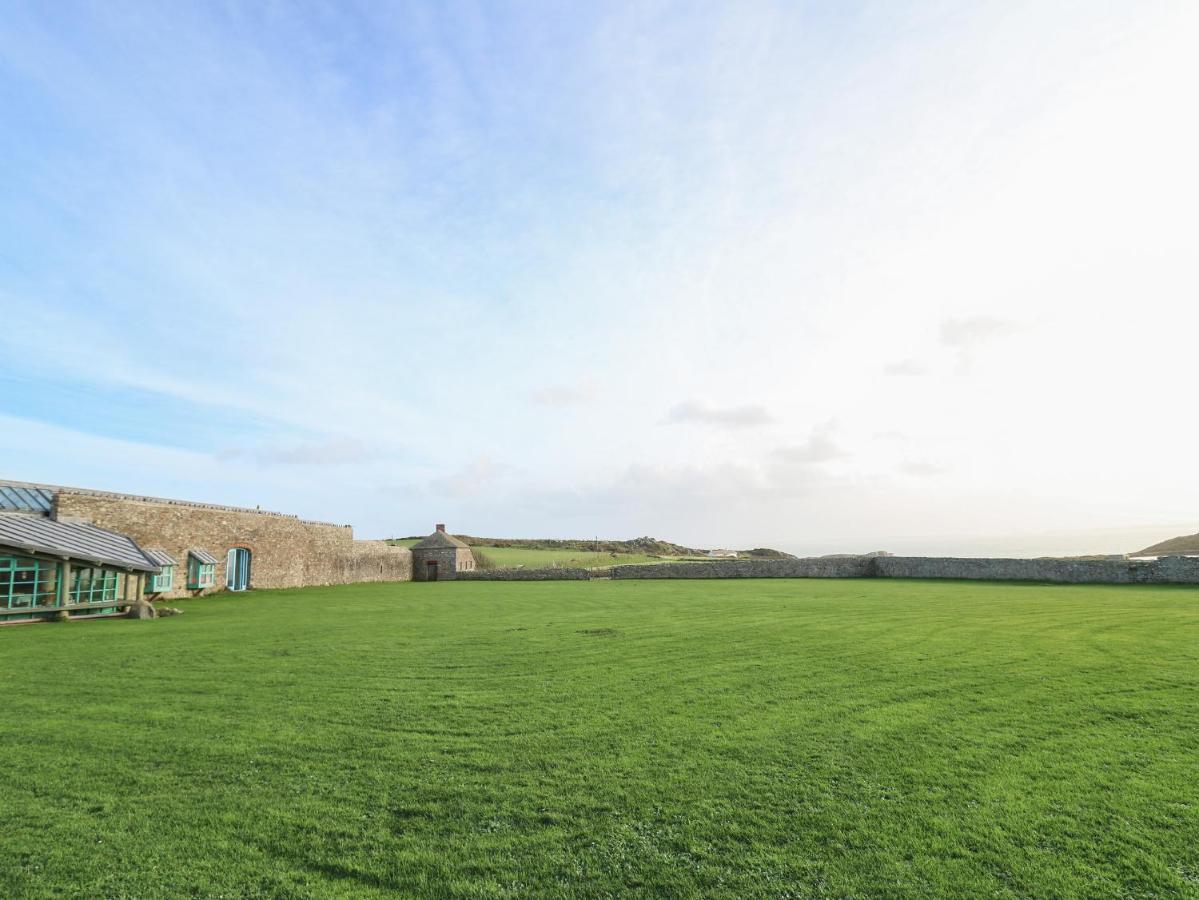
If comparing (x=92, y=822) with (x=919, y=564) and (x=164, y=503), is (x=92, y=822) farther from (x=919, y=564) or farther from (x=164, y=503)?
(x=919, y=564)

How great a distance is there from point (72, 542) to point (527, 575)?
70.4 ft

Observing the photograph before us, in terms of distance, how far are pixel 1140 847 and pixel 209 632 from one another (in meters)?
14.3

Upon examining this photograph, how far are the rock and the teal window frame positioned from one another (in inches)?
280

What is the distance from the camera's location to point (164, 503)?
2297 centimetres

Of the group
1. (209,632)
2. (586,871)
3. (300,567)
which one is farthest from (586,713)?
(300,567)

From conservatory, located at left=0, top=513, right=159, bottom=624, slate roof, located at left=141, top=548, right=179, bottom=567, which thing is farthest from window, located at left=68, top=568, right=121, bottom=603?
slate roof, located at left=141, top=548, right=179, bottom=567

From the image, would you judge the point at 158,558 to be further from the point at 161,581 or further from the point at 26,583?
the point at 26,583

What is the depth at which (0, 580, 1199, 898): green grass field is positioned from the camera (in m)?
3.59

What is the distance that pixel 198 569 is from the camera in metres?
23.2

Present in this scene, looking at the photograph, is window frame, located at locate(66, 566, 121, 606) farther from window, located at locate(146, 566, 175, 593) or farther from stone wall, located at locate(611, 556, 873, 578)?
stone wall, located at locate(611, 556, 873, 578)

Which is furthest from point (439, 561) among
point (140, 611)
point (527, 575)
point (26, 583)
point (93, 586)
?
point (26, 583)

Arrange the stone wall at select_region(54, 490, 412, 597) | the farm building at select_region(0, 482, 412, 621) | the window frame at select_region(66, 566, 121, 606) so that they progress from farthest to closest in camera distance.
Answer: the stone wall at select_region(54, 490, 412, 597)
the window frame at select_region(66, 566, 121, 606)
the farm building at select_region(0, 482, 412, 621)

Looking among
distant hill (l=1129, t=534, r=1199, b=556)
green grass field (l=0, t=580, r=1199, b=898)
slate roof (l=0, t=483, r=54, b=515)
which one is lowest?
green grass field (l=0, t=580, r=1199, b=898)

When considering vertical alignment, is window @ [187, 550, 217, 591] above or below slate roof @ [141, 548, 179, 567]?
below
